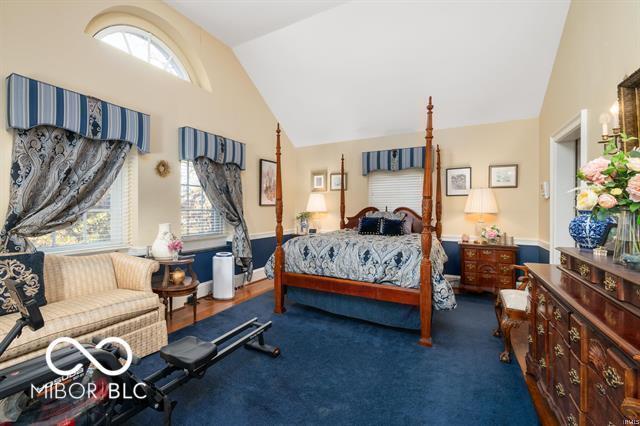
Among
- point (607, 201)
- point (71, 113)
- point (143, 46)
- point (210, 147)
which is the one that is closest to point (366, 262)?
point (607, 201)

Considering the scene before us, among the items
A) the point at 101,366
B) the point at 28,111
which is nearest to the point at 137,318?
the point at 101,366

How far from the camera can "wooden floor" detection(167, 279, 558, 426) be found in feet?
6.16

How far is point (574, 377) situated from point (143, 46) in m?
4.83

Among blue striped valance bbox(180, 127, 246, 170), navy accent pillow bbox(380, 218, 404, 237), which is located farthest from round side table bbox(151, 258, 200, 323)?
navy accent pillow bbox(380, 218, 404, 237)

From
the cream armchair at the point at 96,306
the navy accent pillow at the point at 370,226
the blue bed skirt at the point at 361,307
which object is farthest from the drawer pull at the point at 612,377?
the navy accent pillow at the point at 370,226

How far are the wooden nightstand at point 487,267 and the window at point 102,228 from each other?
4.40 meters

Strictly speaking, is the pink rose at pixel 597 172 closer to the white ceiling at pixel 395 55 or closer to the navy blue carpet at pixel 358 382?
the navy blue carpet at pixel 358 382

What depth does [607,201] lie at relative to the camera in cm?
125

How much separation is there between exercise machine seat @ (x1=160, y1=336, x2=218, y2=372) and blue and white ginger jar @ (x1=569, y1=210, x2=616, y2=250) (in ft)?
7.54

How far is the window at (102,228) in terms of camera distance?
288 cm

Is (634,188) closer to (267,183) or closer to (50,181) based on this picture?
(50,181)

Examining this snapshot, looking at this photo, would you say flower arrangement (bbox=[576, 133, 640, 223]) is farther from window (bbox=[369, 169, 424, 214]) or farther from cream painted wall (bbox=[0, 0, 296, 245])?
cream painted wall (bbox=[0, 0, 296, 245])

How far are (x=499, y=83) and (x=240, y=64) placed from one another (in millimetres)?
3854

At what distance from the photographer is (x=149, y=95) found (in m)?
3.42
